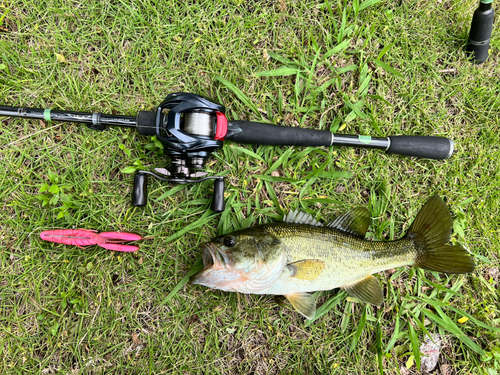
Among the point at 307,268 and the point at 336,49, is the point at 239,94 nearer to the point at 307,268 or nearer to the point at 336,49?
the point at 336,49

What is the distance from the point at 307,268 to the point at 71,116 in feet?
8.21

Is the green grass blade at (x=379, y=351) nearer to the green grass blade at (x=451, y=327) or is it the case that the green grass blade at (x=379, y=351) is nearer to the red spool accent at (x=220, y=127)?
the green grass blade at (x=451, y=327)

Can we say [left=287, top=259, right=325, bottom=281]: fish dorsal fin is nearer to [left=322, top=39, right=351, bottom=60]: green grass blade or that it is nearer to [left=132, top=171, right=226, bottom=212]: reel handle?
[left=132, top=171, right=226, bottom=212]: reel handle

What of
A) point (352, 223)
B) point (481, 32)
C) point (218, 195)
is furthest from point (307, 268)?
point (481, 32)

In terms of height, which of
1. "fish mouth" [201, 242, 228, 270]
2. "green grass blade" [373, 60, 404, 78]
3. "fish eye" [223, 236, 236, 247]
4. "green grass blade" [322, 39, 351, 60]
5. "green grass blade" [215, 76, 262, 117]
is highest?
"green grass blade" [322, 39, 351, 60]

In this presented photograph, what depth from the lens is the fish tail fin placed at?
2.73 metres

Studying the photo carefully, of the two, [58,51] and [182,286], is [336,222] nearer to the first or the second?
→ [182,286]

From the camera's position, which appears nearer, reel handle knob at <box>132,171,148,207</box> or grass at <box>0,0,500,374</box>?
reel handle knob at <box>132,171,148,207</box>

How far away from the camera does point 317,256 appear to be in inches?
104

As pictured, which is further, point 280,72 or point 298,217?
point 280,72

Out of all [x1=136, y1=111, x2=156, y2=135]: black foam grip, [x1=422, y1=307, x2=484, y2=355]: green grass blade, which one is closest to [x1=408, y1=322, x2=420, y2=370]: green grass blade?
[x1=422, y1=307, x2=484, y2=355]: green grass blade

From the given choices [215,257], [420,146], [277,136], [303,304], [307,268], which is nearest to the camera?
[215,257]

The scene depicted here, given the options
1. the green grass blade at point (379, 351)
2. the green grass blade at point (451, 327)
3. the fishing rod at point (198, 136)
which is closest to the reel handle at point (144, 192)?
the fishing rod at point (198, 136)

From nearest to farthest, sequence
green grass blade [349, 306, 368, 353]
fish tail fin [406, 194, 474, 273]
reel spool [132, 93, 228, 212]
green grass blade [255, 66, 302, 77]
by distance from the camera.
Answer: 1. reel spool [132, 93, 228, 212]
2. fish tail fin [406, 194, 474, 273]
3. green grass blade [349, 306, 368, 353]
4. green grass blade [255, 66, 302, 77]
